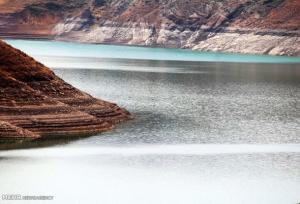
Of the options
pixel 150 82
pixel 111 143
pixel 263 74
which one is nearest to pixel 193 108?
pixel 111 143

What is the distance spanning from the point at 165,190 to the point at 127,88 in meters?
82.7

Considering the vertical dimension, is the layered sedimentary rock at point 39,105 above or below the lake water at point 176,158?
above

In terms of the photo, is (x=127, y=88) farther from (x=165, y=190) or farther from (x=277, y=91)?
(x=165, y=190)

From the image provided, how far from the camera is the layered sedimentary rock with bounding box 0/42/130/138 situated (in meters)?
75.6

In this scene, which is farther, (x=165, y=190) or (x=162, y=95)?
(x=162, y=95)

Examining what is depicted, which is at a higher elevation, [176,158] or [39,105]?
[39,105]

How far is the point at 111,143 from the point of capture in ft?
243

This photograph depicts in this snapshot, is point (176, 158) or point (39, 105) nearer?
point (176, 158)

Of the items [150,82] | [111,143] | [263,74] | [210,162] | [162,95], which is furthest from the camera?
[263,74]

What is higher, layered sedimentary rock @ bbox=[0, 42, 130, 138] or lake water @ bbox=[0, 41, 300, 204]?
layered sedimentary rock @ bbox=[0, 42, 130, 138]

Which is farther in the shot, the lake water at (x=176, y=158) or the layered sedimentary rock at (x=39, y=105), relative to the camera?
the layered sedimentary rock at (x=39, y=105)

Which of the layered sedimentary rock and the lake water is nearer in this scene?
the lake water

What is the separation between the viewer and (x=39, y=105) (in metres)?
77.6

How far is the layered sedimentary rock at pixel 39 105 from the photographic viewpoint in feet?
248
